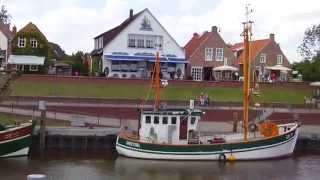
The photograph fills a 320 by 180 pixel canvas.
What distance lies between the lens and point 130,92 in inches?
2591

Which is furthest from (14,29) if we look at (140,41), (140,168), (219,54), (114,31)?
(140,168)

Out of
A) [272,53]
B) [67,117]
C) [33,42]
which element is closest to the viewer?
[67,117]

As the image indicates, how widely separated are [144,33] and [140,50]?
2115mm

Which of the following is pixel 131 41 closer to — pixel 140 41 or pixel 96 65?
pixel 140 41

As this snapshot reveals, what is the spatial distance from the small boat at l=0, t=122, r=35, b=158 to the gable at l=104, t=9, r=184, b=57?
33358 millimetres

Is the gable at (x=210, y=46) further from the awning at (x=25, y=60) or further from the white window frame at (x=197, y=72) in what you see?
the awning at (x=25, y=60)

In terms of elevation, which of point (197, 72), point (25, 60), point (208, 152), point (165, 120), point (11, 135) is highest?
point (25, 60)

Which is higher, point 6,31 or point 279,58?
point 6,31

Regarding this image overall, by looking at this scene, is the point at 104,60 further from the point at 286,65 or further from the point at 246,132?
the point at 246,132

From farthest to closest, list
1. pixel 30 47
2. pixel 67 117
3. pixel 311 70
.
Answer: pixel 311 70
pixel 30 47
pixel 67 117

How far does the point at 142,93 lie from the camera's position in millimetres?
65438

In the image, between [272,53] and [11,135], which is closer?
[11,135]

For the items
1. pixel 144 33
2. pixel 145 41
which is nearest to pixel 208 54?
pixel 145 41

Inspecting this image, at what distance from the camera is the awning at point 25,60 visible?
2874 inches
